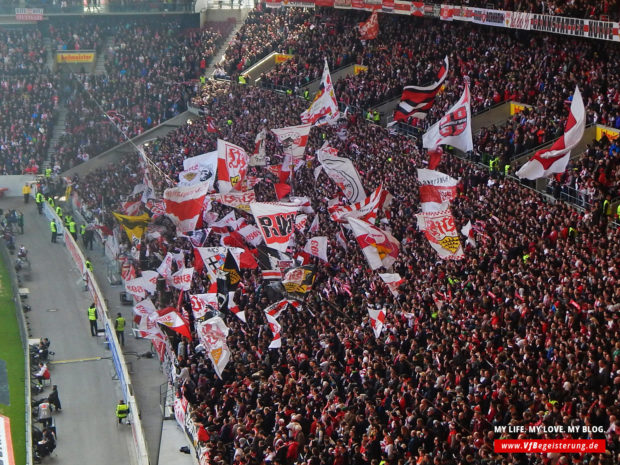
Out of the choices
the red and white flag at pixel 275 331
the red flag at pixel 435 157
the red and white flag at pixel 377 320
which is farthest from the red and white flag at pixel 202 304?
the red flag at pixel 435 157

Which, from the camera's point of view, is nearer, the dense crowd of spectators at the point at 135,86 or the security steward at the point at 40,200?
the security steward at the point at 40,200

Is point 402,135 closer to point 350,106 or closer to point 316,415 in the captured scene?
point 350,106

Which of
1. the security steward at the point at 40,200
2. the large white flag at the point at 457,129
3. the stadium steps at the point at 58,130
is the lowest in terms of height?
the security steward at the point at 40,200

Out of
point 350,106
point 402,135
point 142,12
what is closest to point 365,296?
point 402,135

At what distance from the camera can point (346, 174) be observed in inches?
1163

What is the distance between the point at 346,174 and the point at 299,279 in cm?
395

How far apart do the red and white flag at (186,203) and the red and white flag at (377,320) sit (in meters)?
7.15

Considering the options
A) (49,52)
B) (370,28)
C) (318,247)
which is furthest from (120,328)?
(49,52)

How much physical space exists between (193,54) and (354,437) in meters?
43.4

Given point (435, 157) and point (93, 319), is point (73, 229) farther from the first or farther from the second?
point (435, 157)

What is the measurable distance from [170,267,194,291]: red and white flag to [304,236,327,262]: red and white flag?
317 centimetres

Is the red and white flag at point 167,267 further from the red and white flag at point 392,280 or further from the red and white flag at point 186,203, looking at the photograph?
the red and white flag at point 392,280

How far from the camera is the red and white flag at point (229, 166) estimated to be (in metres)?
31.4

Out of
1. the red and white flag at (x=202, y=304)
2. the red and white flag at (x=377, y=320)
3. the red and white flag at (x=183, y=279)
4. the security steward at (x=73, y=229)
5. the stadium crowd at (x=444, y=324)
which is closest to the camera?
the stadium crowd at (x=444, y=324)
